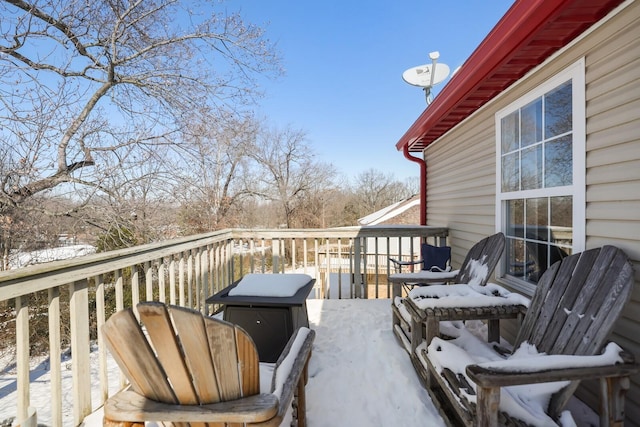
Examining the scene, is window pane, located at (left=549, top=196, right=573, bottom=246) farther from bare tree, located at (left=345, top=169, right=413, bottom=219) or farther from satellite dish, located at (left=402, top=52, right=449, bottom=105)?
bare tree, located at (left=345, top=169, right=413, bottom=219)

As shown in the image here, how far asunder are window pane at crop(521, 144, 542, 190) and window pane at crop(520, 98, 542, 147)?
0.07 m

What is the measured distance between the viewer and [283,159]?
1902 centimetres

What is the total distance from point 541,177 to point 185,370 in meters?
2.79

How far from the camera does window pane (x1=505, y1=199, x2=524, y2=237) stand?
2.78 m

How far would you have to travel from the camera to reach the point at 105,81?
18.7 ft

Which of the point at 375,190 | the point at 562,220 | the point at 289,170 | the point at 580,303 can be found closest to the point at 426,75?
the point at 562,220

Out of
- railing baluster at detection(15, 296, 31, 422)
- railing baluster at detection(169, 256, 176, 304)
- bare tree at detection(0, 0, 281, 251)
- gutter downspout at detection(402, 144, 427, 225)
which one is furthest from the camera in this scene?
gutter downspout at detection(402, 144, 427, 225)

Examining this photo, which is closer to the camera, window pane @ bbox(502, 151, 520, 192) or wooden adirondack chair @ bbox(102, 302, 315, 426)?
wooden adirondack chair @ bbox(102, 302, 315, 426)

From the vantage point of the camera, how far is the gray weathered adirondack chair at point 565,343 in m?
1.24

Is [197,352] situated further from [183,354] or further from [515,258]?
A: [515,258]

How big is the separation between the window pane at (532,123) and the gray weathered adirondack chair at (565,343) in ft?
3.82

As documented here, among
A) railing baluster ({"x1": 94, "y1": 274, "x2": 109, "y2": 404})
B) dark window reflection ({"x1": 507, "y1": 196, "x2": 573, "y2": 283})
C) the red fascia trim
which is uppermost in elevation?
the red fascia trim

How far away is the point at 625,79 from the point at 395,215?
12.5m

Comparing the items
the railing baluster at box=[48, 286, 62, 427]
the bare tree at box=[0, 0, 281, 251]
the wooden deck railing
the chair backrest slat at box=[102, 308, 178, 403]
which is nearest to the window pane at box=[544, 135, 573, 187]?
the wooden deck railing
